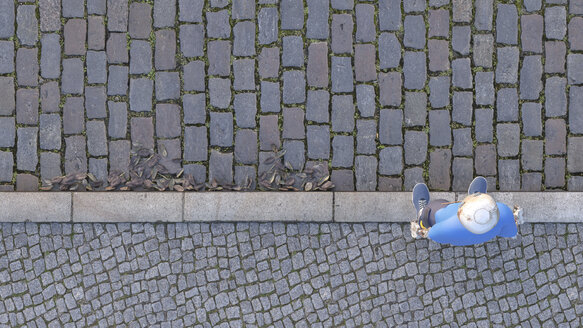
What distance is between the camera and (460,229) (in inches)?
179

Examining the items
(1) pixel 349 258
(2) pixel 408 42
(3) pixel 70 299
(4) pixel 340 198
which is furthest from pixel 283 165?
(3) pixel 70 299

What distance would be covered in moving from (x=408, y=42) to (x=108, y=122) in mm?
3025

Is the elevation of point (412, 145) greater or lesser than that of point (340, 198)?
greater

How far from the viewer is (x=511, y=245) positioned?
594cm

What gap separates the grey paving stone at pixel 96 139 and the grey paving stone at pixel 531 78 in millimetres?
4093

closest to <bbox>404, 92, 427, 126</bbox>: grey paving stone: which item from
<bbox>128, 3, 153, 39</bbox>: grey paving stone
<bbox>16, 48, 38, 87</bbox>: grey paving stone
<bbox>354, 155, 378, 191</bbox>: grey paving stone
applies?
<bbox>354, 155, 378, 191</bbox>: grey paving stone

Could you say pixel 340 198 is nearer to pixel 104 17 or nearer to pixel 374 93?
pixel 374 93

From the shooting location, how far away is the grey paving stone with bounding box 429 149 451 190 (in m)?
5.93

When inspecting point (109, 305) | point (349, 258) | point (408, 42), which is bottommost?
point (109, 305)

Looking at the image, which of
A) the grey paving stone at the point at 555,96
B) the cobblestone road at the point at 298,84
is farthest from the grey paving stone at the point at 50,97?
the grey paving stone at the point at 555,96

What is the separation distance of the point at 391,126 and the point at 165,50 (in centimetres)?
232

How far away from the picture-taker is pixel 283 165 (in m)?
5.94

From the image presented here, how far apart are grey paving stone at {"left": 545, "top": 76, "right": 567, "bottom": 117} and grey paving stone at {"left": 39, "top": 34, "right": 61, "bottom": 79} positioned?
4.76m

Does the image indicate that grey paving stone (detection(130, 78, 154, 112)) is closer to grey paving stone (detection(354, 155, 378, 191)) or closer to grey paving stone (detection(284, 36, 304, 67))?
grey paving stone (detection(284, 36, 304, 67))
